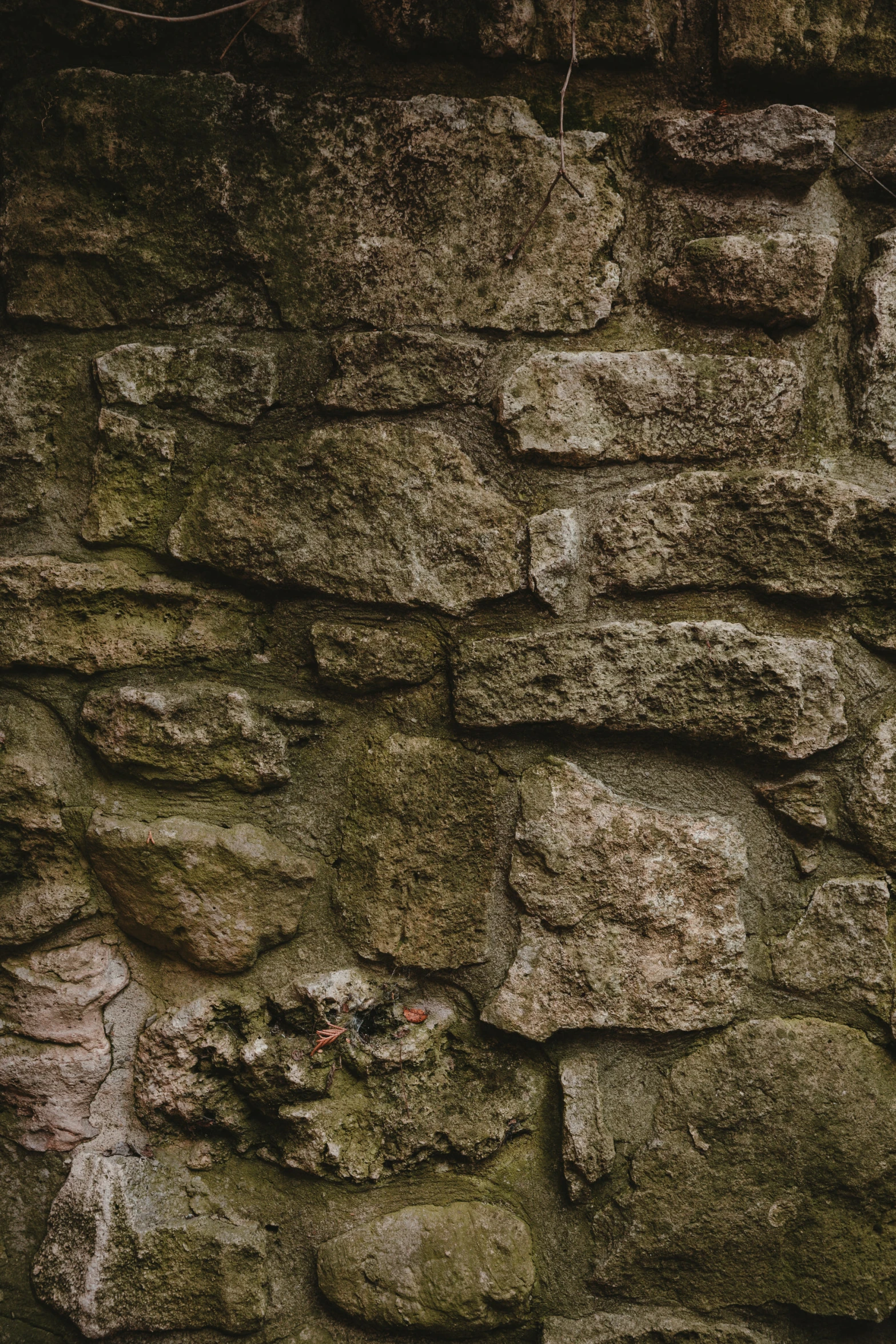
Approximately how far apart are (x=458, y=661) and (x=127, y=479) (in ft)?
1.79

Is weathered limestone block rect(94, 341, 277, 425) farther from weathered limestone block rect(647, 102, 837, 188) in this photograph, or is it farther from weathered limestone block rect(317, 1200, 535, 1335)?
weathered limestone block rect(317, 1200, 535, 1335)

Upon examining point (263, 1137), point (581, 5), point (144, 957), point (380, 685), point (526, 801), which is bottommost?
point (263, 1137)

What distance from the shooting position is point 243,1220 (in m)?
1.21

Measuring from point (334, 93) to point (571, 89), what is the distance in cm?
34

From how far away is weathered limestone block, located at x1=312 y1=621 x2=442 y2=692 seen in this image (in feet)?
4.02

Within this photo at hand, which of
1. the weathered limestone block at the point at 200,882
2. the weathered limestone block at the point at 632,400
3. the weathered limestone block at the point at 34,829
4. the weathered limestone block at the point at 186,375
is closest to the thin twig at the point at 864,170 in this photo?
the weathered limestone block at the point at 632,400

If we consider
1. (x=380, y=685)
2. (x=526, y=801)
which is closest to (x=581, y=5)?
(x=380, y=685)

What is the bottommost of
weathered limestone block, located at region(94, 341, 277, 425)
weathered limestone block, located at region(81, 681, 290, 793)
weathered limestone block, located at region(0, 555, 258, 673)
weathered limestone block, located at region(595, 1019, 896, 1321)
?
weathered limestone block, located at region(595, 1019, 896, 1321)

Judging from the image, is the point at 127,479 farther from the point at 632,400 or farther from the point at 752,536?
the point at 752,536

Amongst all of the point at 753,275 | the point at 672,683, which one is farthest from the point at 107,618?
the point at 753,275

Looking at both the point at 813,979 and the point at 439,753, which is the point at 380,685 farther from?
the point at 813,979

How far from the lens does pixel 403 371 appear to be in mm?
1218

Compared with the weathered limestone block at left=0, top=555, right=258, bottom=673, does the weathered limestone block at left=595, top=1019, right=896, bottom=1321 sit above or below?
below

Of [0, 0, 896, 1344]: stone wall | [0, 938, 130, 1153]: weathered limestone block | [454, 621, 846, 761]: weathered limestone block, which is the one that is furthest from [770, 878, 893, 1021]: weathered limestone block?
[0, 938, 130, 1153]: weathered limestone block
